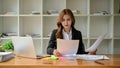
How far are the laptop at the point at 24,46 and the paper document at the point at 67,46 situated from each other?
0.27m

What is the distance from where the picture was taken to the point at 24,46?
6.72ft

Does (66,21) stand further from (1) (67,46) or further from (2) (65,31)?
(1) (67,46)

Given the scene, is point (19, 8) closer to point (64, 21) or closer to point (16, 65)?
point (64, 21)

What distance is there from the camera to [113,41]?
156 inches

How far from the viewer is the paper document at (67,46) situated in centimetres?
197

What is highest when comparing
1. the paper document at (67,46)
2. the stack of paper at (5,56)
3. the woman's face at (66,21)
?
the woman's face at (66,21)

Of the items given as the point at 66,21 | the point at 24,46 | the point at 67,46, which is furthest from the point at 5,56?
the point at 66,21

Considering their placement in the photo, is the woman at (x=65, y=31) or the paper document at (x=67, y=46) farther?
the woman at (x=65, y=31)

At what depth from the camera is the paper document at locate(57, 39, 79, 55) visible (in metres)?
1.97

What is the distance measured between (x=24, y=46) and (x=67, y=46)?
1.46 ft

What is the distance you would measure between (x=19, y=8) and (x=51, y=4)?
27.0 inches

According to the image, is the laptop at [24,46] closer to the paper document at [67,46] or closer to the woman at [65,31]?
the paper document at [67,46]

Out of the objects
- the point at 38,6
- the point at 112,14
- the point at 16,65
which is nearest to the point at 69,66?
the point at 16,65

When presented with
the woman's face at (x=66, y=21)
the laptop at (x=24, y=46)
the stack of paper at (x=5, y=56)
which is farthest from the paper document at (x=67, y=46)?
the woman's face at (x=66, y=21)
